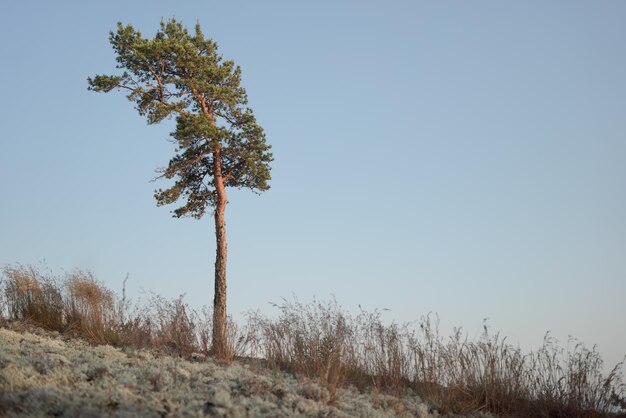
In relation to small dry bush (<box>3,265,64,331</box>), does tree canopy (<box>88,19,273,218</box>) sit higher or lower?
higher

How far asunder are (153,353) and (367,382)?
4.18m

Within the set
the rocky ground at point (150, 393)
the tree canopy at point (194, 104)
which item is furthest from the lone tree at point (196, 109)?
the rocky ground at point (150, 393)

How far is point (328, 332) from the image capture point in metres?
12.4

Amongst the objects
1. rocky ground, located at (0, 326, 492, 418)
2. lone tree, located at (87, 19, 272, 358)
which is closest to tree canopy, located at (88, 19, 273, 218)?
lone tree, located at (87, 19, 272, 358)

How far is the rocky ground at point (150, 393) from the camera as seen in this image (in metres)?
6.48

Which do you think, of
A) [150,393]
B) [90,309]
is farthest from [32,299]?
[150,393]

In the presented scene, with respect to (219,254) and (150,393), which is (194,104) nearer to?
(219,254)

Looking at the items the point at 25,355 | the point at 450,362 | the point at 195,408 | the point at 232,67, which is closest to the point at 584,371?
the point at 450,362

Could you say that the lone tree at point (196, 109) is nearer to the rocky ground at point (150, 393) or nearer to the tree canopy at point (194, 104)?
the tree canopy at point (194, 104)

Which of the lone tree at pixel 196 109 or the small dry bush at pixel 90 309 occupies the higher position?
the lone tree at pixel 196 109

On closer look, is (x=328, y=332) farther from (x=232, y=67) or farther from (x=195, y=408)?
(x=232, y=67)

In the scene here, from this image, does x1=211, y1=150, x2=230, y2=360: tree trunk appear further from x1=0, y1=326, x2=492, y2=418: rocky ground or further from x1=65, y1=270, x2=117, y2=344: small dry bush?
x1=0, y1=326, x2=492, y2=418: rocky ground

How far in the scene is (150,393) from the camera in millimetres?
7074

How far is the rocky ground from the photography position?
6.48 m
